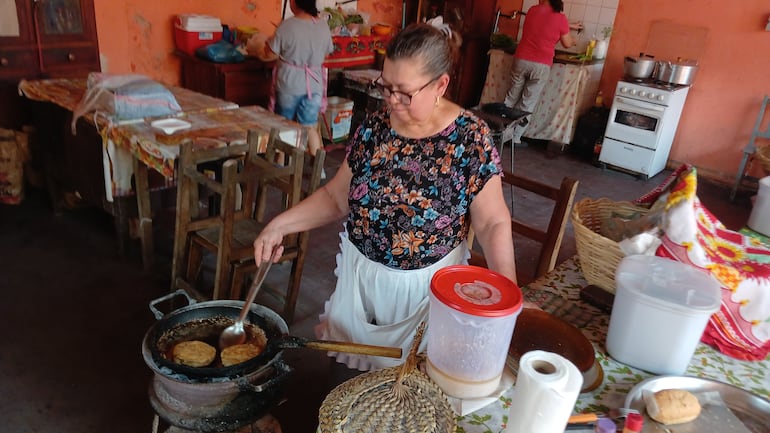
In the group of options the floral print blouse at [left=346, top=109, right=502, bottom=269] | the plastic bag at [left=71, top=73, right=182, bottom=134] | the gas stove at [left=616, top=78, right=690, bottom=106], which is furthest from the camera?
the gas stove at [left=616, top=78, right=690, bottom=106]

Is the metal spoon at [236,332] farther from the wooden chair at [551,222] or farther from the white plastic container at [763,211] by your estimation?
the white plastic container at [763,211]

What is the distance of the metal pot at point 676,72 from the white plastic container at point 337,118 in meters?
2.96

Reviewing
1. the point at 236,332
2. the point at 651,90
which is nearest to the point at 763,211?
the point at 236,332

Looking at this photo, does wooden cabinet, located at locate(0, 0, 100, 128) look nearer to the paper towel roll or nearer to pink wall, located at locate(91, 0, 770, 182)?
pink wall, located at locate(91, 0, 770, 182)

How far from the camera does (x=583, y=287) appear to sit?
5.13ft

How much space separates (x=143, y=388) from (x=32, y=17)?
2.71 metres

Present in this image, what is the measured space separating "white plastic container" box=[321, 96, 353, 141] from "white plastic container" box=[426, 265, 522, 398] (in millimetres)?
4220

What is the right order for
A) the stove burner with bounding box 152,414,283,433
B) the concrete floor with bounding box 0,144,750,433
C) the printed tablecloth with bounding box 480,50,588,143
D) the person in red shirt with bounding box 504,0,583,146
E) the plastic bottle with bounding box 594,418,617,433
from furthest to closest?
the printed tablecloth with bounding box 480,50,588,143 → the person in red shirt with bounding box 504,0,583,146 → the concrete floor with bounding box 0,144,750,433 → the stove burner with bounding box 152,414,283,433 → the plastic bottle with bounding box 594,418,617,433

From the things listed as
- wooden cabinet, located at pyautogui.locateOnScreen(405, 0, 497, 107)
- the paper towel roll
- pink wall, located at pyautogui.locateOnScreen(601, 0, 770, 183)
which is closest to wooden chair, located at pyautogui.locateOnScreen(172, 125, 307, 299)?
the paper towel roll

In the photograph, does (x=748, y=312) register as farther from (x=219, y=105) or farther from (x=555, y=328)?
(x=219, y=105)

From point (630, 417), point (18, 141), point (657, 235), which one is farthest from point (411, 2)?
point (630, 417)

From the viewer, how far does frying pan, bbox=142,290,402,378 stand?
1.34 meters

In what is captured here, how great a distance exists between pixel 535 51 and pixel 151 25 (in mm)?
3524

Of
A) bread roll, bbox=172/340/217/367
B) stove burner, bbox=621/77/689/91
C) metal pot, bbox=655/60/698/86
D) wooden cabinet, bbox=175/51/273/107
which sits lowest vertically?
bread roll, bbox=172/340/217/367
